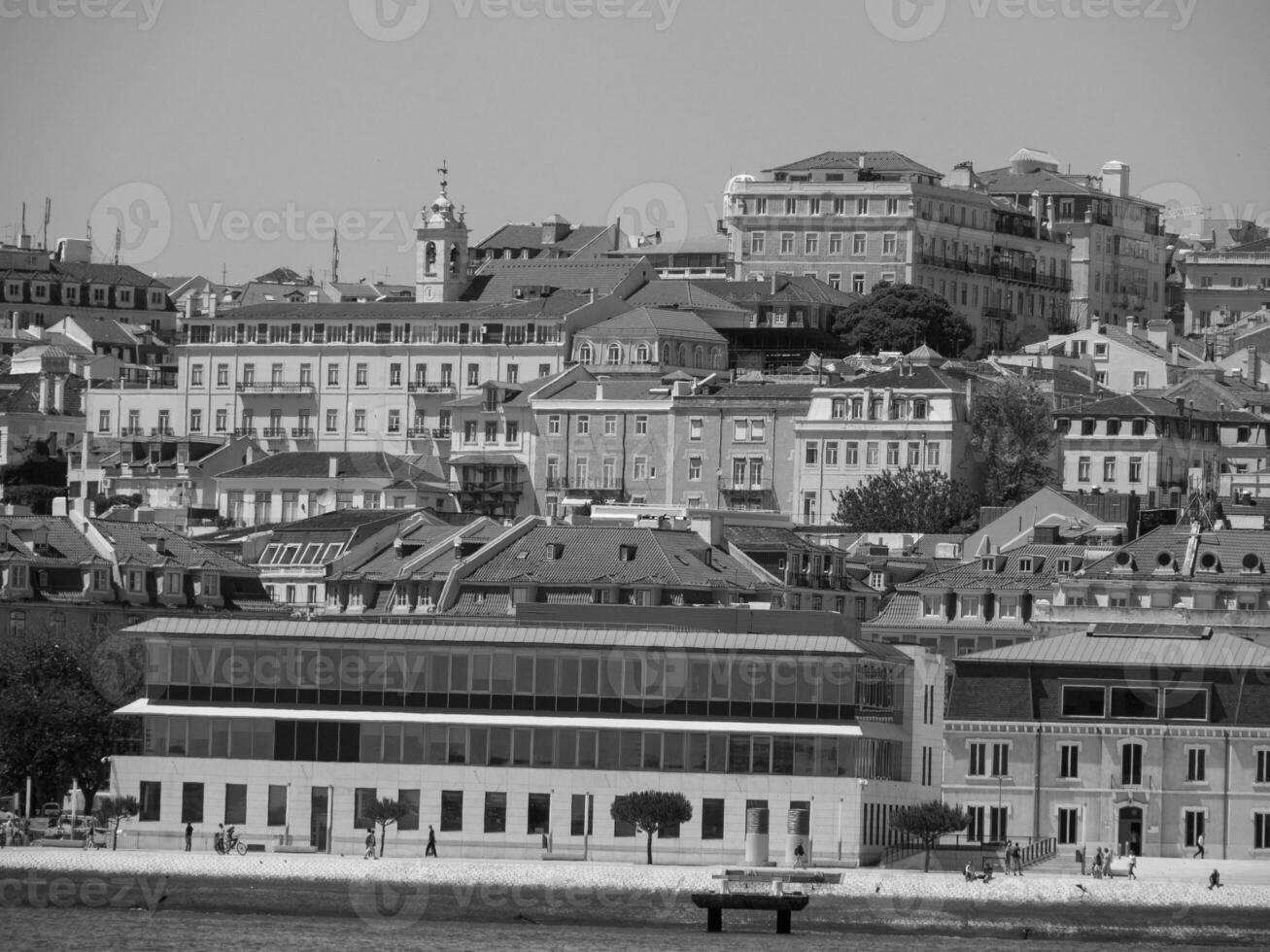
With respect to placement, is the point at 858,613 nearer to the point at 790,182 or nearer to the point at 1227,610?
the point at 1227,610

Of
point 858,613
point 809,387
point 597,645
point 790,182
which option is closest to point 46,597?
point 858,613

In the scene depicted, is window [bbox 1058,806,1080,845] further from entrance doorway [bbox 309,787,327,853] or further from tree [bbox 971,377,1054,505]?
tree [bbox 971,377,1054,505]

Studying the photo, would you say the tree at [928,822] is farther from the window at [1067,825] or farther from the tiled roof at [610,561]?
the tiled roof at [610,561]

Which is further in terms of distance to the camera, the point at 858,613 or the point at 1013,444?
the point at 1013,444

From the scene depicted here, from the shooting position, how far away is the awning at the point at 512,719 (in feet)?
274

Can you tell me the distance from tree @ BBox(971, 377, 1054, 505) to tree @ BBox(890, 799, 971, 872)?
74.0 metres

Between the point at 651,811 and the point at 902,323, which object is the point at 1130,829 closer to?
the point at 651,811

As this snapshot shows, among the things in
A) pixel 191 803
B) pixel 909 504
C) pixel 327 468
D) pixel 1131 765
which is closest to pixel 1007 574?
pixel 909 504

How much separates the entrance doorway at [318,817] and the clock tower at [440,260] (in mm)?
112563

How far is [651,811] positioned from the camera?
8131 centimetres

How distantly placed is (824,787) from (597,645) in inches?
249

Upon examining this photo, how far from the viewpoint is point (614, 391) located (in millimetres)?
169750

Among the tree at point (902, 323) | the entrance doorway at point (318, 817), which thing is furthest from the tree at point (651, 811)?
the tree at point (902, 323)

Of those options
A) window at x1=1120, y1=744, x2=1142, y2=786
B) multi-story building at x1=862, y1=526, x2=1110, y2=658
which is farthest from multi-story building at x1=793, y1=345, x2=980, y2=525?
window at x1=1120, y1=744, x2=1142, y2=786
